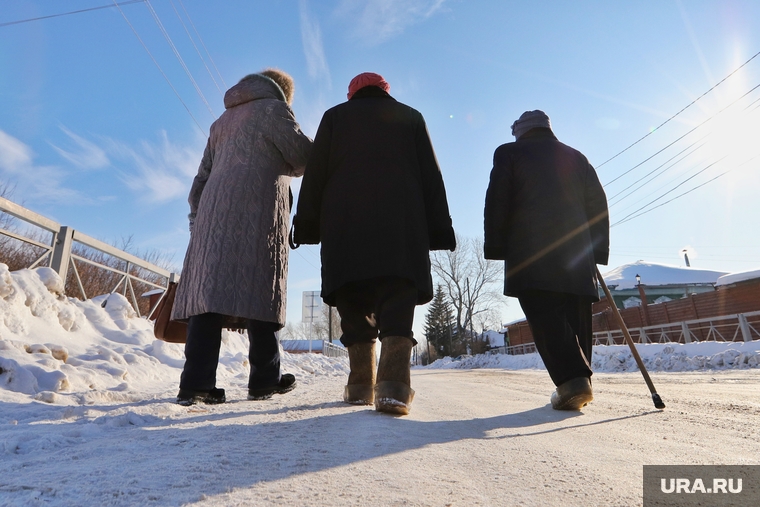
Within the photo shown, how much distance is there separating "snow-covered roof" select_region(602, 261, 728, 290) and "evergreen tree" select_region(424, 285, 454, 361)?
1733 cm

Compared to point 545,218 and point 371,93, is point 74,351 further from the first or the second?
point 545,218

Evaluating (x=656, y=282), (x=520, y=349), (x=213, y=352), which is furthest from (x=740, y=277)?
(x=213, y=352)

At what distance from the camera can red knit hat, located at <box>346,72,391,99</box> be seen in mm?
2758

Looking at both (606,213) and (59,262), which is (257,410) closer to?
(606,213)

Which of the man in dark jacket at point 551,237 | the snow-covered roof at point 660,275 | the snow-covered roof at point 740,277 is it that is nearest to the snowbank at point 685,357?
the man in dark jacket at point 551,237

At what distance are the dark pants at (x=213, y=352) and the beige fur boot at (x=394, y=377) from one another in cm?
108

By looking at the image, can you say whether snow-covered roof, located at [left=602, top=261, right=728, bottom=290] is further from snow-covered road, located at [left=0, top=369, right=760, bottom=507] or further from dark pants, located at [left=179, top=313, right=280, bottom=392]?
snow-covered road, located at [left=0, top=369, right=760, bottom=507]

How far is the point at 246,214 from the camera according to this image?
2.87 meters

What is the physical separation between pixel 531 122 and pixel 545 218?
0.87 meters

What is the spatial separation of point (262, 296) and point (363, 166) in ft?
3.55

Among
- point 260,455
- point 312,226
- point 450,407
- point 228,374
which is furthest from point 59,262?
point 260,455

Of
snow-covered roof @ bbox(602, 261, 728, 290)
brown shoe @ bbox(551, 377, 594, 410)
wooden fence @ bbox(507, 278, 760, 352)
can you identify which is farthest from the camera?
snow-covered roof @ bbox(602, 261, 728, 290)

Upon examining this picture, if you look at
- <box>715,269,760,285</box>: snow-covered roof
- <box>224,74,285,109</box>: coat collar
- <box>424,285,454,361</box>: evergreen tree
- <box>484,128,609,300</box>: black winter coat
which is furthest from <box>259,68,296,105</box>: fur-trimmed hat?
<box>424,285,454,361</box>: evergreen tree

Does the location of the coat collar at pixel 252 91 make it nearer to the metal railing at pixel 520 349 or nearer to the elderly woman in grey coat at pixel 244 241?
the elderly woman in grey coat at pixel 244 241
